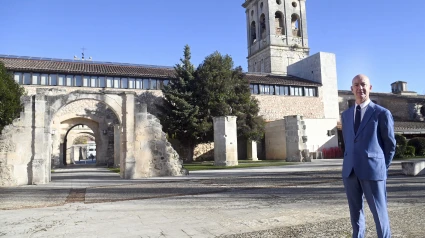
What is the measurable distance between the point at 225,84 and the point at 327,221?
72.3ft

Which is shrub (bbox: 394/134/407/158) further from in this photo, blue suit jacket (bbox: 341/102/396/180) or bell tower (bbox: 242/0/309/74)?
blue suit jacket (bbox: 341/102/396/180)

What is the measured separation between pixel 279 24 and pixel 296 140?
27337 millimetres

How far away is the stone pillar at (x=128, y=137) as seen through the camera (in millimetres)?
13875

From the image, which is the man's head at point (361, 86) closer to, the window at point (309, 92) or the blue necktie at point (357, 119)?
the blue necktie at point (357, 119)

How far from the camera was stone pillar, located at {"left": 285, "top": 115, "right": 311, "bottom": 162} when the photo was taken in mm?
23062

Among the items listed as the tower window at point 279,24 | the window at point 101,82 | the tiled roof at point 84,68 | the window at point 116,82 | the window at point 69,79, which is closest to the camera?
the tiled roof at point 84,68

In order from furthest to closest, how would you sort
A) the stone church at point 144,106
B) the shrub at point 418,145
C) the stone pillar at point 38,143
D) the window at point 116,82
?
the window at point 116,82
the shrub at point 418,145
the stone church at point 144,106
the stone pillar at point 38,143

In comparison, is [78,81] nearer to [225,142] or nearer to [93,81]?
[93,81]

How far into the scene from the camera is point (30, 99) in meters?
13.0

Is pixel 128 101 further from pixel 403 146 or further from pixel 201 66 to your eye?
pixel 403 146

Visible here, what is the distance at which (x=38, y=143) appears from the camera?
1266cm

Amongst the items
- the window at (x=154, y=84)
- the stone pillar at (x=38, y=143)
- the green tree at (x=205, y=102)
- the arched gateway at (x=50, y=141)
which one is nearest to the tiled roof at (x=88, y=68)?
the window at (x=154, y=84)

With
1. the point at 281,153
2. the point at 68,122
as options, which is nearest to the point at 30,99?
the point at 68,122

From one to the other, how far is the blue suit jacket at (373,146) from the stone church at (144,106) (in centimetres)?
1185
